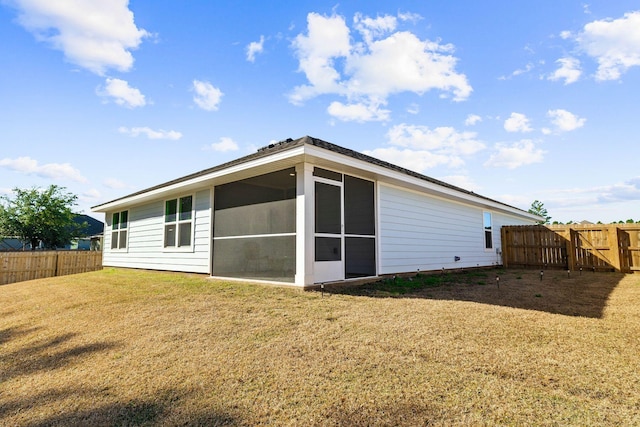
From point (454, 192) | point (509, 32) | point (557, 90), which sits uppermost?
point (509, 32)

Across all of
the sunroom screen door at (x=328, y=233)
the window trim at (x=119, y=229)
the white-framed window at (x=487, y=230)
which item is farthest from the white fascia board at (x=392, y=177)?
the window trim at (x=119, y=229)

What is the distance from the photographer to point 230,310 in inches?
196

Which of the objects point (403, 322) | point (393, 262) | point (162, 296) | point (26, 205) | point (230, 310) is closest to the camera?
point (403, 322)

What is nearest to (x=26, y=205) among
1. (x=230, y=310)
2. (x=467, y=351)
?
(x=230, y=310)

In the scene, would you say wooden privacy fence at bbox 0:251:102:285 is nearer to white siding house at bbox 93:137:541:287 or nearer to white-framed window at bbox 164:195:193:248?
white siding house at bbox 93:137:541:287

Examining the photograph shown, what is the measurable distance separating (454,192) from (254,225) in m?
6.66

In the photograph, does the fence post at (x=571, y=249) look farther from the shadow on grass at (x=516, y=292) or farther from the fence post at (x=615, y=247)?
the shadow on grass at (x=516, y=292)

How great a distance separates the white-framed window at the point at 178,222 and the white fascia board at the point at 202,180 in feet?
1.34

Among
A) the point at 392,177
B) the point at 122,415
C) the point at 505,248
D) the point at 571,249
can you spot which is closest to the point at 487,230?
the point at 505,248

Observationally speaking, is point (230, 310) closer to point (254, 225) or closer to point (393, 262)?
point (254, 225)

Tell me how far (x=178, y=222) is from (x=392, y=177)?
6.60 metres

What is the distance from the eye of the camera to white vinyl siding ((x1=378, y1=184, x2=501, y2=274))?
8469 millimetres

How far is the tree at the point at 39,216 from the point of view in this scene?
67.3 feet

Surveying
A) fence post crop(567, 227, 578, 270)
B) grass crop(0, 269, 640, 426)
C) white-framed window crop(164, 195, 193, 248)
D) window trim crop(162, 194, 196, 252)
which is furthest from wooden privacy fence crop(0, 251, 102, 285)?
fence post crop(567, 227, 578, 270)
